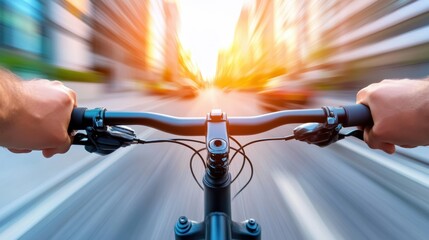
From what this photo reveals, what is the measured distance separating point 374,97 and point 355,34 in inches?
531

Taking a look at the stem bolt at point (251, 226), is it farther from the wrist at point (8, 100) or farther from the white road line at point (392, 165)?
the white road line at point (392, 165)

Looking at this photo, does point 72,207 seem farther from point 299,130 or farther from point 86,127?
point 299,130

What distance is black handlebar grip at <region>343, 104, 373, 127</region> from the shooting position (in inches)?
41.4

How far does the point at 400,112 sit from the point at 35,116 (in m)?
1.20

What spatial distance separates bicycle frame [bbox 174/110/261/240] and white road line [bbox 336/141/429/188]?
9.56ft

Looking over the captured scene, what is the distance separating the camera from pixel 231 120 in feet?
3.44

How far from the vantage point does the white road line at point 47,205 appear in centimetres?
229

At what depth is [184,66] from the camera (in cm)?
4400

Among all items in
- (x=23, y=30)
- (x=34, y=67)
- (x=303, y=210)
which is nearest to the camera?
(x=303, y=210)

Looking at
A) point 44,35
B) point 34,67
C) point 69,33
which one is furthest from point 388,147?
point 69,33

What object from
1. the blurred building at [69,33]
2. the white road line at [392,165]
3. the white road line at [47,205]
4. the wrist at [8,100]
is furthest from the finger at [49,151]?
the blurred building at [69,33]

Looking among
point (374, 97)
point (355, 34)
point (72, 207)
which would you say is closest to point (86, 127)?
point (374, 97)

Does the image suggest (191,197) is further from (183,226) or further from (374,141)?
(374,141)

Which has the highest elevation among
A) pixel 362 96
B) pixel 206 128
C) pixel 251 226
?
pixel 362 96
